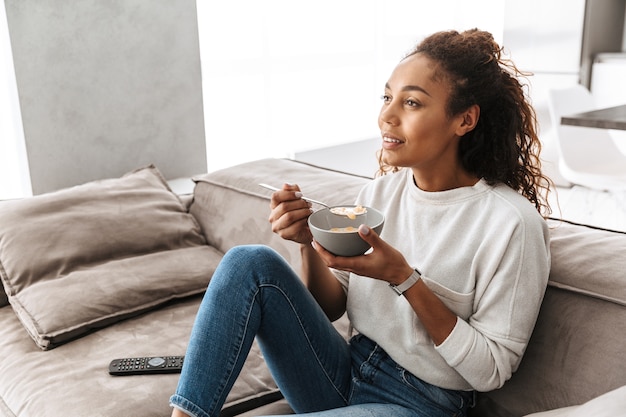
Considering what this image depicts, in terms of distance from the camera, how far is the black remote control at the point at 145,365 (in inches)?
59.1

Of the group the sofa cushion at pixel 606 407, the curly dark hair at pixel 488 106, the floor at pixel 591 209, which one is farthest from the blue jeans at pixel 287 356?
the floor at pixel 591 209

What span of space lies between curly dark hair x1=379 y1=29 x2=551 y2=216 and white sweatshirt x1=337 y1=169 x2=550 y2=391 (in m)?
0.07

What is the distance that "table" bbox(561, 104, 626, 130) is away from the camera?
2.51m

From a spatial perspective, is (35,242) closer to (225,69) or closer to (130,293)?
(130,293)

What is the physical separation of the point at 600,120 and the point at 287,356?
1804 millimetres

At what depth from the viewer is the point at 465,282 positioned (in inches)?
47.9

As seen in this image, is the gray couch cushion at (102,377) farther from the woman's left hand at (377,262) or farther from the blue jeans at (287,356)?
the woman's left hand at (377,262)

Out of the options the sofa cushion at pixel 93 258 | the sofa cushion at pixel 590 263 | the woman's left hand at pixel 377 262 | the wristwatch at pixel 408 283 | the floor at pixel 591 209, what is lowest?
the floor at pixel 591 209

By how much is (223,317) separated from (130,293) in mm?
629

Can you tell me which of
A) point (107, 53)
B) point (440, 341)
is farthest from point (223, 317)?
point (107, 53)

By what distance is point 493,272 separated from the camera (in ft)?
3.80

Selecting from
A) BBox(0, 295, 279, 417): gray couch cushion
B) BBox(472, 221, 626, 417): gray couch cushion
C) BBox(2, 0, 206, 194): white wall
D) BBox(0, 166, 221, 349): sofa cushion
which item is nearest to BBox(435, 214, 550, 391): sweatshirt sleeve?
BBox(472, 221, 626, 417): gray couch cushion

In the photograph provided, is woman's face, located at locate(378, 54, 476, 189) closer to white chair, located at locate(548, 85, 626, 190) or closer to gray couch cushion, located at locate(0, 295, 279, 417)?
gray couch cushion, located at locate(0, 295, 279, 417)

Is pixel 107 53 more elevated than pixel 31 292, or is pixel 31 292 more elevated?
pixel 107 53
